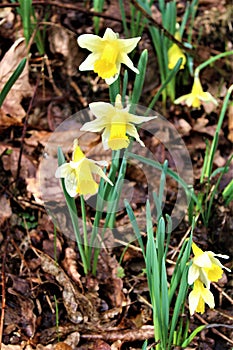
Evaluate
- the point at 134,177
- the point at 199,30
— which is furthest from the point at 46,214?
the point at 199,30

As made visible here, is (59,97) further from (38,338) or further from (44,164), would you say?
(38,338)

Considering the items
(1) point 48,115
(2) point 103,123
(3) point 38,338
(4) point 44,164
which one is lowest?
(3) point 38,338

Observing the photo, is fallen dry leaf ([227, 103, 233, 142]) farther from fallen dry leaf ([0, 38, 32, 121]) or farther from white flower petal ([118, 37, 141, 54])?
white flower petal ([118, 37, 141, 54])

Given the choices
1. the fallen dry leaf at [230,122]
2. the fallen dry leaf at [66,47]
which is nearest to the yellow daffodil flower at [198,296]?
the fallen dry leaf at [230,122]

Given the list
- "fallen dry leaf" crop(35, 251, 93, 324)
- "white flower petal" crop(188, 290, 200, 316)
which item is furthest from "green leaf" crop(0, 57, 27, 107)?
"white flower petal" crop(188, 290, 200, 316)

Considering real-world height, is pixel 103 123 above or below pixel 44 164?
above

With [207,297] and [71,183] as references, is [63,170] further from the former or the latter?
[207,297]

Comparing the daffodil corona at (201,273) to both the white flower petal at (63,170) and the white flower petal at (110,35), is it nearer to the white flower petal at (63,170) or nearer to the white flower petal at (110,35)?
the white flower petal at (63,170)
